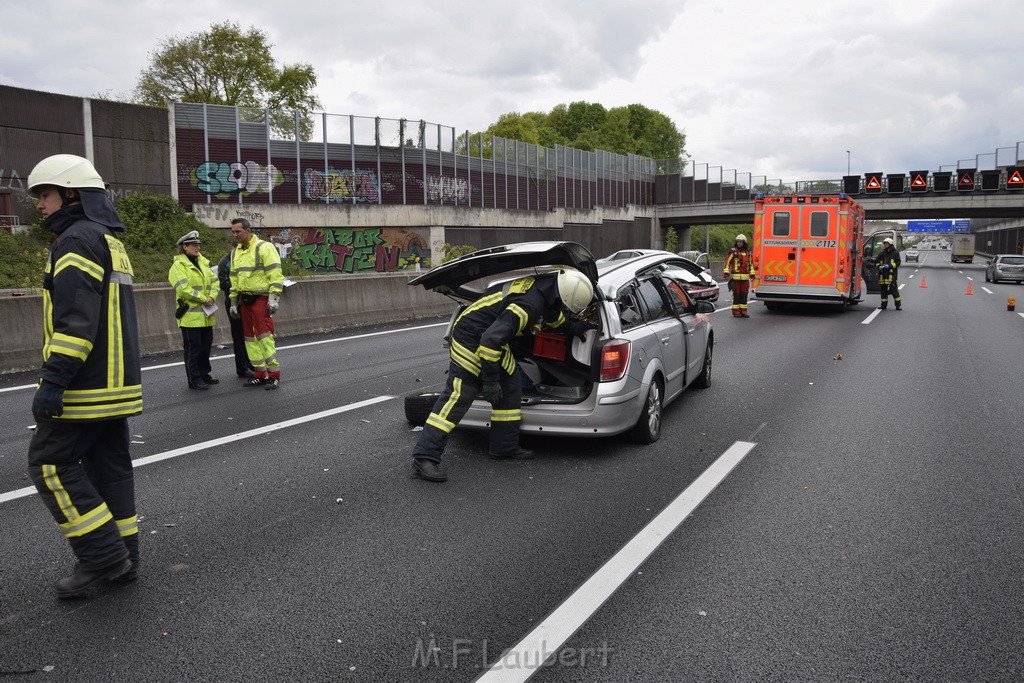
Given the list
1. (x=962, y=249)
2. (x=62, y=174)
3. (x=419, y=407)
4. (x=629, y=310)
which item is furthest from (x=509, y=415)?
(x=962, y=249)

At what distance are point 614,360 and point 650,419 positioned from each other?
0.80m

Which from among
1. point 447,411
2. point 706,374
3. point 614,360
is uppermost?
point 614,360

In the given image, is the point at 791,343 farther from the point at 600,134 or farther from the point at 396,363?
the point at 600,134

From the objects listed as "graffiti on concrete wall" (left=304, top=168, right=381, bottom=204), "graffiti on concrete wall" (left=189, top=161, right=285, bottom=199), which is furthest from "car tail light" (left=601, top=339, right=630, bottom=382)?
"graffiti on concrete wall" (left=304, top=168, right=381, bottom=204)

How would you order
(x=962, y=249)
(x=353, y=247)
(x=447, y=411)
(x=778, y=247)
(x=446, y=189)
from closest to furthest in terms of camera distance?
(x=447, y=411) < (x=778, y=247) < (x=353, y=247) < (x=446, y=189) < (x=962, y=249)

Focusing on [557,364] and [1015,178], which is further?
[1015,178]

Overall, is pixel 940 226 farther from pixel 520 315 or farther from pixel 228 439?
pixel 228 439

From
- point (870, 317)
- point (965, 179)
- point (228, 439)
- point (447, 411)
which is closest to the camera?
point (447, 411)

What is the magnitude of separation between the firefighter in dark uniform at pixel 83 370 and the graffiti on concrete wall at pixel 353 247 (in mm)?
29848

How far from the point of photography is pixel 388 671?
3.19 m

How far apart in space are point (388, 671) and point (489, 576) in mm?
978

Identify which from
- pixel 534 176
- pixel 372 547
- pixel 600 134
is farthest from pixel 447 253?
pixel 600 134

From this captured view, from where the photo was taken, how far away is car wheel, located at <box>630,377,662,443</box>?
6.59m

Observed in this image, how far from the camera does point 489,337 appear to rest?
18.3ft
